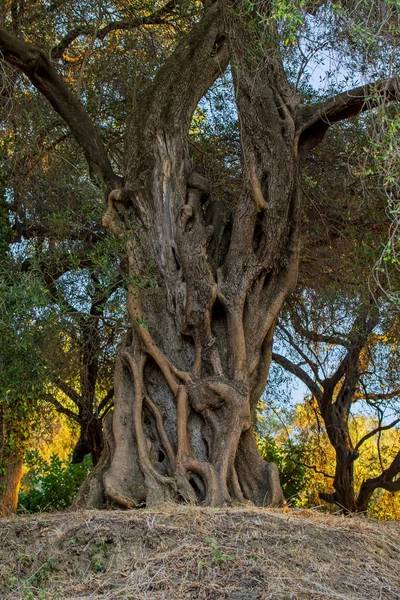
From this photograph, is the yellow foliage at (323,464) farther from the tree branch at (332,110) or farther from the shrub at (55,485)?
the tree branch at (332,110)

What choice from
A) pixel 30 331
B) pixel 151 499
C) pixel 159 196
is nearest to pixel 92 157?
pixel 159 196

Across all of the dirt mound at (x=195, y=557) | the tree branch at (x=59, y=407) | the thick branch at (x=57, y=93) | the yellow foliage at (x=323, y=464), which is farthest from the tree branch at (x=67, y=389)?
the yellow foliage at (x=323, y=464)

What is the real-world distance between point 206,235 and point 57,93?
2781mm

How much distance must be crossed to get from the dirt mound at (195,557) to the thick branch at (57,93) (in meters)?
4.90

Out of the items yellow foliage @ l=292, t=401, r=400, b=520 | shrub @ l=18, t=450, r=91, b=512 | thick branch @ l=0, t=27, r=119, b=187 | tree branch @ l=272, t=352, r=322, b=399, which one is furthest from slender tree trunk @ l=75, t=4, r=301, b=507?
shrub @ l=18, t=450, r=91, b=512

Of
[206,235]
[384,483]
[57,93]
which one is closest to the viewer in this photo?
[206,235]

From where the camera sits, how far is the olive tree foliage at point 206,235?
761cm

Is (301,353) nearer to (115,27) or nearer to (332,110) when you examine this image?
(332,110)

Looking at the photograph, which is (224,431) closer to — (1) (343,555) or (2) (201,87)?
(1) (343,555)

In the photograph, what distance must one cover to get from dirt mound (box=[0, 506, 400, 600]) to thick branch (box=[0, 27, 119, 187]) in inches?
193

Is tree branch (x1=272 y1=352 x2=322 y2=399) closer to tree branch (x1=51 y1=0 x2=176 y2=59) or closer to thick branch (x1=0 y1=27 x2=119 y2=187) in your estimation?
thick branch (x1=0 y1=27 x2=119 y2=187)

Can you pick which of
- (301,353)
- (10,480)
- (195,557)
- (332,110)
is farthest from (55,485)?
(195,557)

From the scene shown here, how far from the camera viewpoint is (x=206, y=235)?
9109 mm

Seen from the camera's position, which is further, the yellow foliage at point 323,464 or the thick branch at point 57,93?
the yellow foliage at point 323,464
